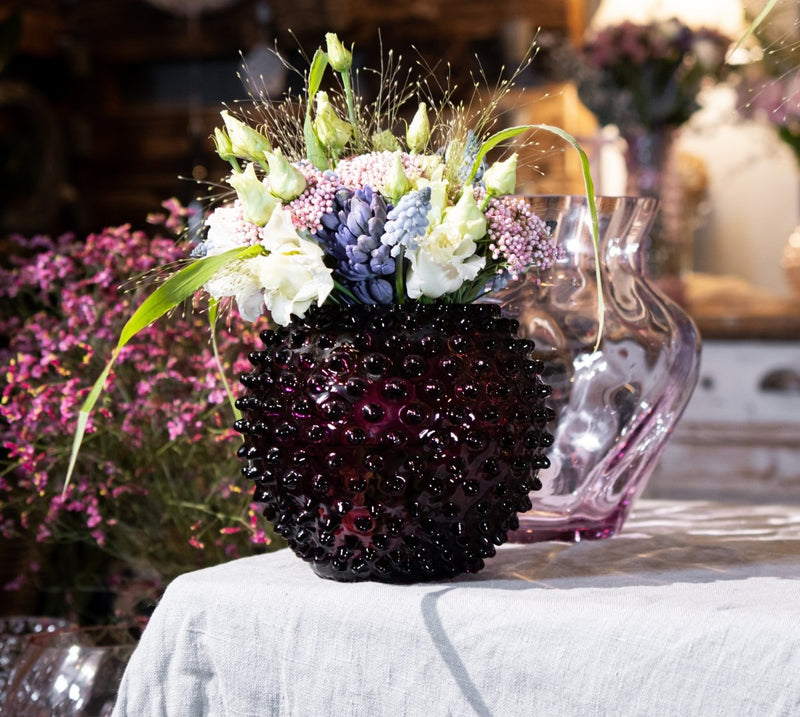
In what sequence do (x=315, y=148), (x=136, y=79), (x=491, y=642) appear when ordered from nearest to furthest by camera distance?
(x=491, y=642) < (x=315, y=148) < (x=136, y=79)

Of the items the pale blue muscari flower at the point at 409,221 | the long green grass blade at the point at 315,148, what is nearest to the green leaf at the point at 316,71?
the long green grass blade at the point at 315,148

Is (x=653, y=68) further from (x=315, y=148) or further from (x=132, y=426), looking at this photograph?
(x=315, y=148)

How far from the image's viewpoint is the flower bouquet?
71cm

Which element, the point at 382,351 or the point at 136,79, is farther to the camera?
the point at 136,79

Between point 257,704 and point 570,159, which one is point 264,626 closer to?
point 257,704

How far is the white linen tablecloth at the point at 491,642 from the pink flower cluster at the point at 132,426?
0.32 m

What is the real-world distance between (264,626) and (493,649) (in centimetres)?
14

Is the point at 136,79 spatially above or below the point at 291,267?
above

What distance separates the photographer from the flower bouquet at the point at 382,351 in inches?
27.8

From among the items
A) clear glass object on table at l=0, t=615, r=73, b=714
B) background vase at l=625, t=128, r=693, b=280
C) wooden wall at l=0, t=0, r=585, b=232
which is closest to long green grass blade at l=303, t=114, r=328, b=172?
clear glass object on table at l=0, t=615, r=73, b=714

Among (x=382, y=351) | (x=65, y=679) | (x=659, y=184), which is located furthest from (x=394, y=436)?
(x=659, y=184)

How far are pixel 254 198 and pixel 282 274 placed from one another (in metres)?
0.05

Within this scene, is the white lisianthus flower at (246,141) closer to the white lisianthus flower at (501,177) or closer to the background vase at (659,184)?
the white lisianthus flower at (501,177)

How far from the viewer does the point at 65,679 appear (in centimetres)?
90
